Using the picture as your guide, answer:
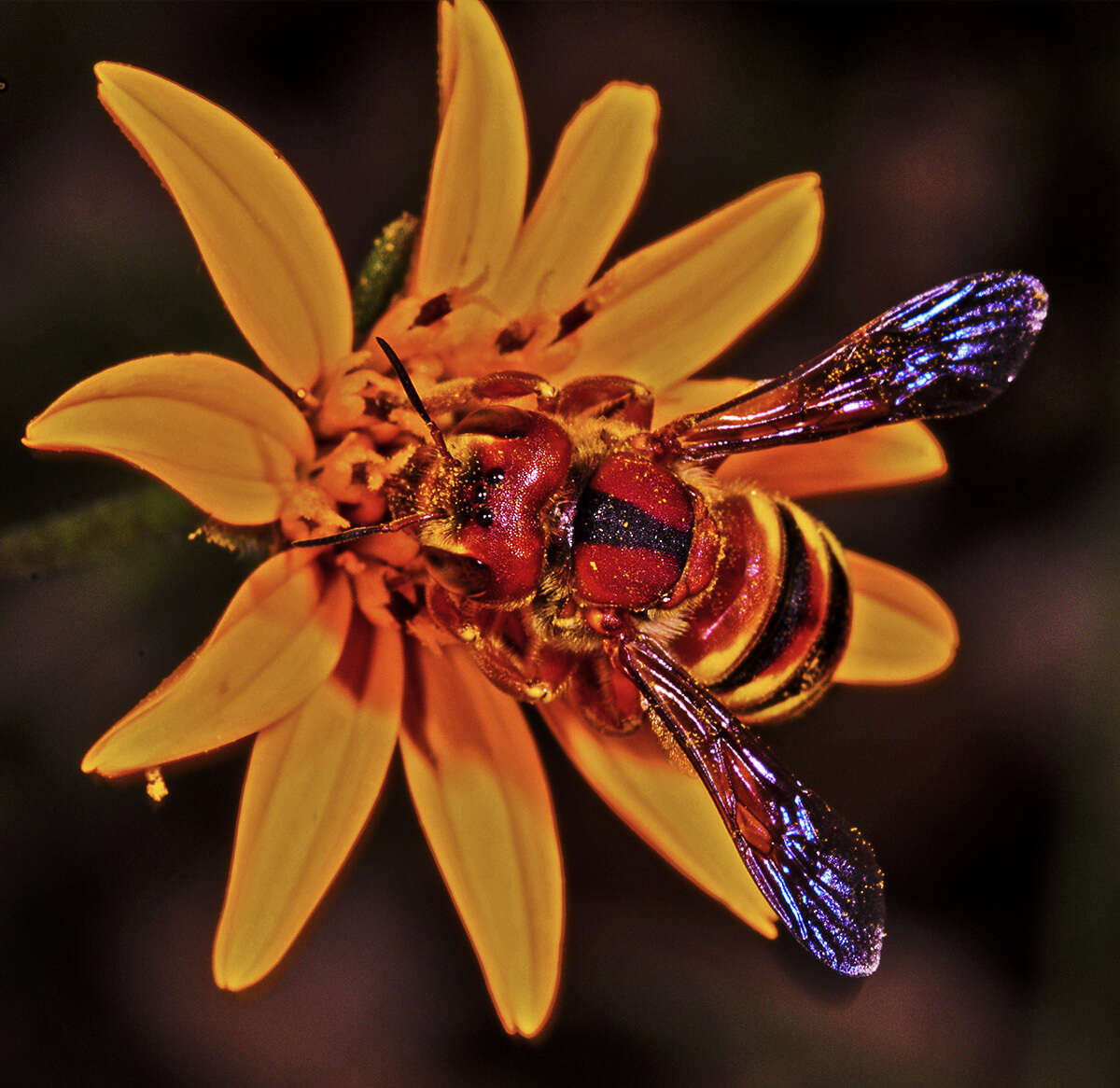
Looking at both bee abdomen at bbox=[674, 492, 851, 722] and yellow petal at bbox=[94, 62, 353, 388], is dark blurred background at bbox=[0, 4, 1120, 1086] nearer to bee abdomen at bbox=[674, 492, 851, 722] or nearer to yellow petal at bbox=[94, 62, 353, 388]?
yellow petal at bbox=[94, 62, 353, 388]

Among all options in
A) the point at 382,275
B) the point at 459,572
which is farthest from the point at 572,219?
the point at 459,572

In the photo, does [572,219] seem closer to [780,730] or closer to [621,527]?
[621,527]

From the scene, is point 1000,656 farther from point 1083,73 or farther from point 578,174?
point 578,174

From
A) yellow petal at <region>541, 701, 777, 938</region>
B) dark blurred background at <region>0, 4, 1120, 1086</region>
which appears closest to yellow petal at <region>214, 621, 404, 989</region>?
yellow petal at <region>541, 701, 777, 938</region>

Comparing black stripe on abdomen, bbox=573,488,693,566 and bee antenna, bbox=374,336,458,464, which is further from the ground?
bee antenna, bbox=374,336,458,464

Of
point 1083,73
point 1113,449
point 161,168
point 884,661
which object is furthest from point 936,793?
point 161,168

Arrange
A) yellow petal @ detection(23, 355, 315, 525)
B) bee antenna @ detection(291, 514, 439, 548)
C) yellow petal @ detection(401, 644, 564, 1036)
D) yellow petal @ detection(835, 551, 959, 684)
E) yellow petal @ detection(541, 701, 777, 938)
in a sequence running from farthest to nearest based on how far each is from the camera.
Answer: yellow petal @ detection(835, 551, 959, 684)
yellow petal @ detection(541, 701, 777, 938)
yellow petal @ detection(401, 644, 564, 1036)
bee antenna @ detection(291, 514, 439, 548)
yellow petal @ detection(23, 355, 315, 525)
